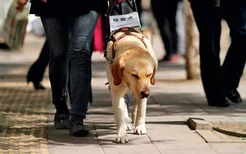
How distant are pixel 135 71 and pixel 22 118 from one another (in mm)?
2348

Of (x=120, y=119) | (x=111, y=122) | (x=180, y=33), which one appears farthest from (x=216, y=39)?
(x=180, y=33)

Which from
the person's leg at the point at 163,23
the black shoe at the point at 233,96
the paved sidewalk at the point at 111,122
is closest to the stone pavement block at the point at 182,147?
the paved sidewalk at the point at 111,122

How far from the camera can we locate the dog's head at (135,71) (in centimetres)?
668

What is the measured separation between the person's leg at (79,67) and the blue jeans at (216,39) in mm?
2090

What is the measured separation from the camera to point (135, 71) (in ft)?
22.0

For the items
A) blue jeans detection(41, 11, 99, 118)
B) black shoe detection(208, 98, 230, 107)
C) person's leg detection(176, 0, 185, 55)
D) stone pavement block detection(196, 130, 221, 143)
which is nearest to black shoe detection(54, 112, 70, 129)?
blue jeans detection(41, 11, 99, 118)

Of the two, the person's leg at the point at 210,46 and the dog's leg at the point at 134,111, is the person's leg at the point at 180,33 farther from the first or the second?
the dog's leg at the point at 134,111

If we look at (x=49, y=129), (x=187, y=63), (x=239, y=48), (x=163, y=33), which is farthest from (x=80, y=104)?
(x=163, y=33)

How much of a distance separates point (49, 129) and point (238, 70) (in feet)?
9.13

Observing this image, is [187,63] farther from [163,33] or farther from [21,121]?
[21,121]

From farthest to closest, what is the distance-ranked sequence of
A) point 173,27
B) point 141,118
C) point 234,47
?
point 173,27 < point 234,47 < point 141,118

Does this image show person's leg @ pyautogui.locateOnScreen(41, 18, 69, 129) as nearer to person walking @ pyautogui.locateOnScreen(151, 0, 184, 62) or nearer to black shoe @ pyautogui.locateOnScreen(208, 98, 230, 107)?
black shoe @ pyautogui.locateOnScreen(208, 98, 230, 107)

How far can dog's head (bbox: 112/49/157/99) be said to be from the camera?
21.9 feet

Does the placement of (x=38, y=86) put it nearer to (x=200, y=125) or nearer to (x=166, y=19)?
(x=200, y=125)
